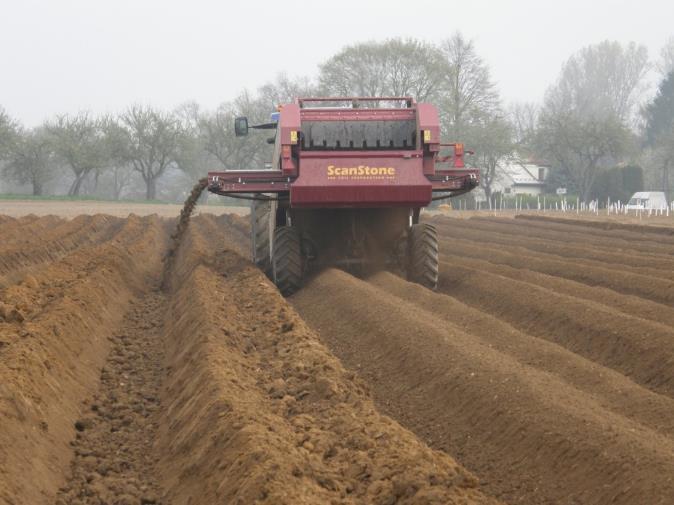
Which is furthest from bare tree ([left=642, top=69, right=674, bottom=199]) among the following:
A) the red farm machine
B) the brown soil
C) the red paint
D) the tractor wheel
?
the brown soil

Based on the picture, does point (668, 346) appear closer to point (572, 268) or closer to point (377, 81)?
point (572, 268)

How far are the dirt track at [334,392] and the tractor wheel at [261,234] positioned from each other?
77.0 inches

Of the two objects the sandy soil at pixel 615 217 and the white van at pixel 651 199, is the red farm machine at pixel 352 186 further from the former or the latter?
the white van at pixel 651 199

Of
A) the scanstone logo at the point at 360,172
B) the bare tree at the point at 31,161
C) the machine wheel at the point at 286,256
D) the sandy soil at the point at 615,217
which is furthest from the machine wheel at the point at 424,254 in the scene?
the bare tree at the point at 31,161

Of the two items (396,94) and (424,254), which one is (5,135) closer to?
(396,94)

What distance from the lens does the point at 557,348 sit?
28.2 feet

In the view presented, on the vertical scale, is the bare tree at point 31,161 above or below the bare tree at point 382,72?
below

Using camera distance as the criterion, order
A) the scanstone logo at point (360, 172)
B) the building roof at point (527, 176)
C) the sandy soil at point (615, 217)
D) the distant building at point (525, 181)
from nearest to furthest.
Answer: the scanstone logo at point (360, 172) < the sandy soil at point (615, 217) < the distant building at point (525, 181) < the building roof at point (527, 176)

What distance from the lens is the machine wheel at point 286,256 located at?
13430 millimetres

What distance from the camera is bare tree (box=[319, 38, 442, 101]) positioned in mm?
58281

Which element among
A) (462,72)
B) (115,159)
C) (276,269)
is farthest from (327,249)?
(115,159)

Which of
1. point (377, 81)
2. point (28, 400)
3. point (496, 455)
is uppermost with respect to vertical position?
point (377, 81)

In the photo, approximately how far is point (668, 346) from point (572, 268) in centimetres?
703

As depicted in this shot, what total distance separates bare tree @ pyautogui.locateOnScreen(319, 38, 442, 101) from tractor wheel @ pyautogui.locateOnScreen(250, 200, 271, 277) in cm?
4310
